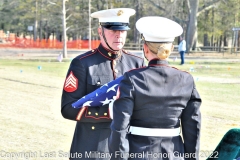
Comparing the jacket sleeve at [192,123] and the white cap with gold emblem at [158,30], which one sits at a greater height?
the white cap with gold emblem at [158,30]

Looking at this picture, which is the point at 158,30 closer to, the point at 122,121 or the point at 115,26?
the point at 122,121

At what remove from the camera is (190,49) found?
136ft

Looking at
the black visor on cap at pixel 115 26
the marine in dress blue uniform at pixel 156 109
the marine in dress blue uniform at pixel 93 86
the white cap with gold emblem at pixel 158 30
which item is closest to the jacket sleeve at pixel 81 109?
the marine in dress blue uniform at pixel 93 86

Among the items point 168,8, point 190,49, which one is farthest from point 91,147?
point 168,8

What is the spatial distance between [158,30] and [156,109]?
44 cm

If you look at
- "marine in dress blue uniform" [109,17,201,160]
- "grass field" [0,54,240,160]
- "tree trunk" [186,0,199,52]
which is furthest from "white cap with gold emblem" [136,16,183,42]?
"tree trunk" [186,0,199,52]

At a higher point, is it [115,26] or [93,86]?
[115,26]

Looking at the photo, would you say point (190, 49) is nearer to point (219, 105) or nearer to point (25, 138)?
point (219, 105)

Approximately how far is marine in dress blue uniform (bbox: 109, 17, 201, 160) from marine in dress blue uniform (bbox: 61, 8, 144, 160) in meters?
0.50

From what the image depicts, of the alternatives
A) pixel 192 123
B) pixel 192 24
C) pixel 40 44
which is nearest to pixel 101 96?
pixel 192 123

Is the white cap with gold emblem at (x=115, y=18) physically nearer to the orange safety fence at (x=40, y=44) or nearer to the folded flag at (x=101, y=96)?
the folded flag at (x=101, y=96)

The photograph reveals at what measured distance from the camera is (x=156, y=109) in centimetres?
262

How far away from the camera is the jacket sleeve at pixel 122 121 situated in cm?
252

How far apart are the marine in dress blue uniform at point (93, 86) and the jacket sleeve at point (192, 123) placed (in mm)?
576
